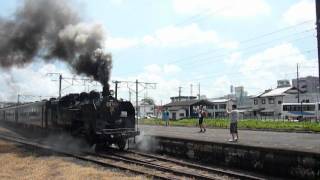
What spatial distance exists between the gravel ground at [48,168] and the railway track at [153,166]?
0.51m

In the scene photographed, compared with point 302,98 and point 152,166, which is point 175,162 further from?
point 302,98

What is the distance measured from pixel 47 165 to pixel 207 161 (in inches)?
235

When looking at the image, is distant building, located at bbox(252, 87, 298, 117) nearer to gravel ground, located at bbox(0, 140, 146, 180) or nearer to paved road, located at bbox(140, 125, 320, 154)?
paved road, located at bbox(140, 125, 320, 154)

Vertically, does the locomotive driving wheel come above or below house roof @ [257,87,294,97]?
below

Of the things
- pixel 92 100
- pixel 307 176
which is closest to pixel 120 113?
pixel 92 100

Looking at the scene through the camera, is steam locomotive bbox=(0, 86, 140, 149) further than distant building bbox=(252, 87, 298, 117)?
No

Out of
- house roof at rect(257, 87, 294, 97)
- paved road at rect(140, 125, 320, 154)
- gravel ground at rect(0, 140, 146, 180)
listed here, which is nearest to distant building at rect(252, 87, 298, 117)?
house roof at rect(257, 87, 294, 97)

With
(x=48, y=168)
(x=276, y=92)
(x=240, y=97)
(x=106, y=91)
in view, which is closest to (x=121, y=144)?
(x=106, y=91)

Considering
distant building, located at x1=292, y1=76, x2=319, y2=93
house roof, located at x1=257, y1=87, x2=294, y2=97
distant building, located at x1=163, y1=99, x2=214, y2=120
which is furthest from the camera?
distant building, located at x1=292, y1=76, x2=319, y2=93

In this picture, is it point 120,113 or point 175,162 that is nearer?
point 175,162

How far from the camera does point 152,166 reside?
15.0 meters

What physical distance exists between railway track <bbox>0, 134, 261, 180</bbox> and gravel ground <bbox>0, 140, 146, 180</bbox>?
510 mm

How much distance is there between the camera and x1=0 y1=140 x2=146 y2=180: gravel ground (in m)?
13.3

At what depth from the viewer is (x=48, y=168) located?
1515 centimetres
